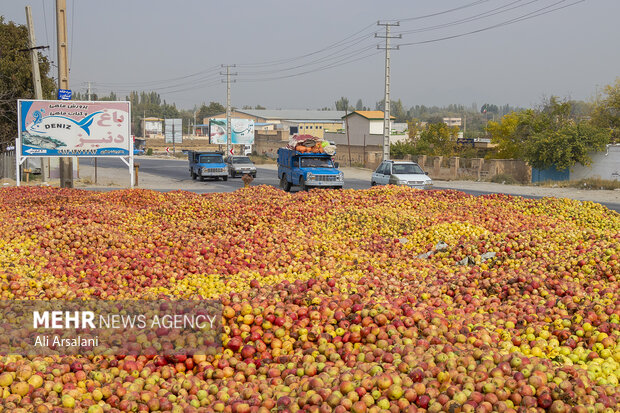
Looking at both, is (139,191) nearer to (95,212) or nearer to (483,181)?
(95,212)

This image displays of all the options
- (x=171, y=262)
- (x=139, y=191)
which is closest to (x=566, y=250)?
(x=171, y=262)

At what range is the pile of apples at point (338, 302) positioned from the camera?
4.64 metres

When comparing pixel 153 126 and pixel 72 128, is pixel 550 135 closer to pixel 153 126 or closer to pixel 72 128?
pixel 72 128

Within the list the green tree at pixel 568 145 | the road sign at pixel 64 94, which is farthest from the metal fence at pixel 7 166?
the green tree at pixel 568 145

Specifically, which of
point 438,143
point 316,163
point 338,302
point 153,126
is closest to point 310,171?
point 316,163

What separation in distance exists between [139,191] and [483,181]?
32.4m

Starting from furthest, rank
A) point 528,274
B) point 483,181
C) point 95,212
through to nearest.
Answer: point 483,181, point 95,212, point 528,274

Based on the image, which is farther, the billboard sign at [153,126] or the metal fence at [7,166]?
the billboard sign at [153,126]

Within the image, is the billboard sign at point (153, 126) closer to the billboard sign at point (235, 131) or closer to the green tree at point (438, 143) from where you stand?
the billboard sign at point (235, 131)

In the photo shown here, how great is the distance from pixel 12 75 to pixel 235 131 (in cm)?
4861

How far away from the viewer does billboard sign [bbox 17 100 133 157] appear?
80.2ft

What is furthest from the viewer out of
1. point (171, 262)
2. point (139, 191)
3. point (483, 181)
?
point (483, 181)

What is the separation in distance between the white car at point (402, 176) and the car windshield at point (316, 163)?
2649 millimetres

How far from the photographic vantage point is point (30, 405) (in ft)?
14.7
